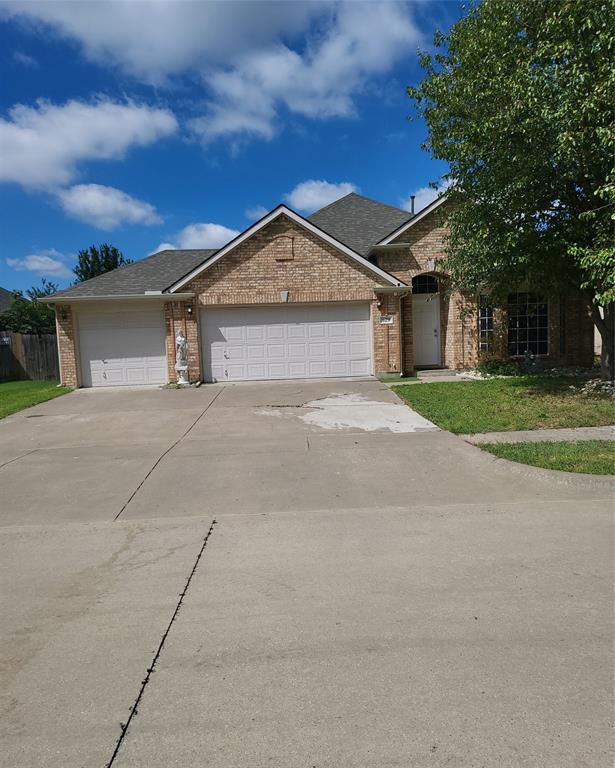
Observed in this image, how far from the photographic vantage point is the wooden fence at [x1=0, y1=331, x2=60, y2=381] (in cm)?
2172

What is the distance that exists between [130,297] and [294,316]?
4.99 meters

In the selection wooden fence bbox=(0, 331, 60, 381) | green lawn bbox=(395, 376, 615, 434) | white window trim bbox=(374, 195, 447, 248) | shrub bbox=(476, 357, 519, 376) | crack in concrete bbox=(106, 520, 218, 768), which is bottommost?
crack in concrete bbox=(106, 520, 218, 768)

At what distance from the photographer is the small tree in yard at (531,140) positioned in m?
8.50

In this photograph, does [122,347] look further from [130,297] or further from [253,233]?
[253,233]

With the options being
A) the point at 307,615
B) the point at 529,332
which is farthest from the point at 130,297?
the point at 307,615

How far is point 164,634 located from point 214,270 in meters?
13.8

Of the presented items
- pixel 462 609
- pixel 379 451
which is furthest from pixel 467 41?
pixel 462 609

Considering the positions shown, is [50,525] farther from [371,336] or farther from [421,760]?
[371,336]

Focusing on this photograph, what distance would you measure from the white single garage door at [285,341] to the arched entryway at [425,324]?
79.6 inches

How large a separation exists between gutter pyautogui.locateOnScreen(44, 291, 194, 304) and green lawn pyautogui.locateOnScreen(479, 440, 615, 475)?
1099cm

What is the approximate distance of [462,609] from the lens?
337cm

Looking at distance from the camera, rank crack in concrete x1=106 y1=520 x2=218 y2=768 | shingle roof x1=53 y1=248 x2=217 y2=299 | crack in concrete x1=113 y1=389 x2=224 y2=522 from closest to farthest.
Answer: crack in concrete x1=106 y1=520 x2=218 y2=768
crack in concrete x1=113 y1=389 x2=224 y2=522
shingle roof x1=53 y1=248 x2=217 y2=299

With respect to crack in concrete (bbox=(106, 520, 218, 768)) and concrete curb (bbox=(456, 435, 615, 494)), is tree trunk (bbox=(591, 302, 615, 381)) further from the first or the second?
crack in concrete (bbox=(106, 520, 218, 768))

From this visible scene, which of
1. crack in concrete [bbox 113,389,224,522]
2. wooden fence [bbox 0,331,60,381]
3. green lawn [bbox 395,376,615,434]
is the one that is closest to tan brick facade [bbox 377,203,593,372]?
green lawn [bbox 395,376,615,434]
